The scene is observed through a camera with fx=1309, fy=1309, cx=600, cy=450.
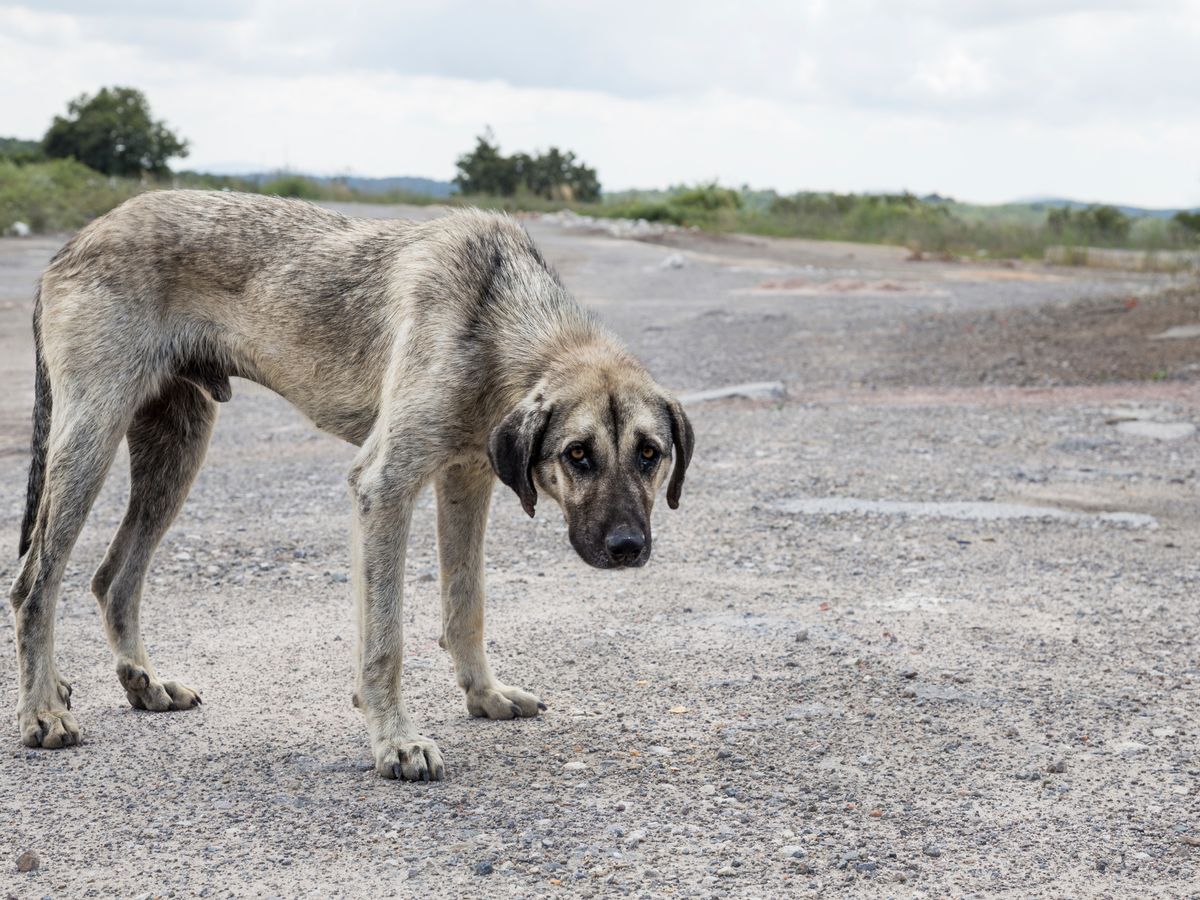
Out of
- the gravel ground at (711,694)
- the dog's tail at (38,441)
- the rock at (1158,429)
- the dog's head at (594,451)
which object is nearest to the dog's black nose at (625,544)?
the dog's head at (594,451)

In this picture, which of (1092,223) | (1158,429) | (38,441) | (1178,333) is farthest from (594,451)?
(1092,223)

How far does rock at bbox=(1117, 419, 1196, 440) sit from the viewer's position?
10.4 metres

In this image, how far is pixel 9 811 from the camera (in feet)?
13.2

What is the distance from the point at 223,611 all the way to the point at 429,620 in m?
0.97

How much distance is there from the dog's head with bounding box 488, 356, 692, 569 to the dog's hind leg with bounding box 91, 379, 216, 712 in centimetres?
164

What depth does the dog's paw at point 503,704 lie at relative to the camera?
4.94m

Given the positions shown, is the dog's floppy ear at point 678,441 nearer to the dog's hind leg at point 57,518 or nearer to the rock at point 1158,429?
the dog's hind leg at point 57,518

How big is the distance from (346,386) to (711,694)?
184cm

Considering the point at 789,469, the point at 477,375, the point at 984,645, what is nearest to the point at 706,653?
the point at 984,645

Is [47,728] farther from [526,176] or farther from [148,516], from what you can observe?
[526,176]

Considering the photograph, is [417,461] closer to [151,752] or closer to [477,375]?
[477,375]

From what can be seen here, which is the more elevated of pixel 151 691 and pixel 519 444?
pixel 519 444

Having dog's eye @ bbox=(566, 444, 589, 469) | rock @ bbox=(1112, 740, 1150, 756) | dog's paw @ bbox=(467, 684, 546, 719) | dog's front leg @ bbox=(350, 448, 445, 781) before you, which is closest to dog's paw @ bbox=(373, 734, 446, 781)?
dog's front leg @ bbox=(350, 448, 445, 781)

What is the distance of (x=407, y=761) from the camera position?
4.32 metres
